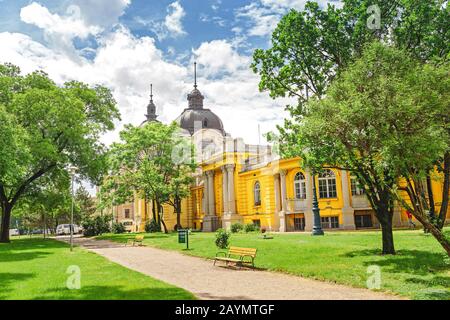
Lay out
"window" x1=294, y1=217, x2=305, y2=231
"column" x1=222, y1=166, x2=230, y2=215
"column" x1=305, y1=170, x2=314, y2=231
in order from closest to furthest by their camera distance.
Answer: "column" x1=305, y1=170, x2=314, y2=231 → "window" x1=294, y1=217, x2=305, y2=231 → "column" x1=222, y1=166, x2=230, y2=215

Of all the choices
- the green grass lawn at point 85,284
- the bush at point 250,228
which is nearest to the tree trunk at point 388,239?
the green grass lawn at point 85,284

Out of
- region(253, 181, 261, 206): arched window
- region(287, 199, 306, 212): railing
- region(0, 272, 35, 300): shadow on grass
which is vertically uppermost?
region(253, 181, 261, 206): arched window

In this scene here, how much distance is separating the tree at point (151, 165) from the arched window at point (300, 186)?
11.9 meters

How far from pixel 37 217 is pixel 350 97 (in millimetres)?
67185

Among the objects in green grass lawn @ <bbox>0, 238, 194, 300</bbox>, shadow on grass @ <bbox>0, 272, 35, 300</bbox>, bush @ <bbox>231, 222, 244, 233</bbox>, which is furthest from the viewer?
bush @ <bbox>231, 222, 244, 233</bbox>

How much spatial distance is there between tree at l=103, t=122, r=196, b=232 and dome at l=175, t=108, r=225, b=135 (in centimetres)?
1426

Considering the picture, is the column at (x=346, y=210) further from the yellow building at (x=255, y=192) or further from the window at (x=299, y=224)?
the window at (x=299, y=224)

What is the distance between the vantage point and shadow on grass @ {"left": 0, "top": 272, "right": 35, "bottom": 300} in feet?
36.3

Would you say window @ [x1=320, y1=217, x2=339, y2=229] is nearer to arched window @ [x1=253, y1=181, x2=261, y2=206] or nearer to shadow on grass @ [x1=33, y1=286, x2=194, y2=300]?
arched window @ [x1=253, y1=181, x2=261, y2=206]

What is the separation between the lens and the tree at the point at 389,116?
10.6 meters

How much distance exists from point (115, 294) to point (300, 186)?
26831mm

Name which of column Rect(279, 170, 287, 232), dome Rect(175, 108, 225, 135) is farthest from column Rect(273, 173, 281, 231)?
dome Rect(175, 108, 225, 135)

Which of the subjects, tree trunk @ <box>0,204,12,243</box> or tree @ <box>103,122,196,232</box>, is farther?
tree @ <box>103,122,196,232</box>

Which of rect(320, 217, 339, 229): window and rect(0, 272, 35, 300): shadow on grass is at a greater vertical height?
rect(320, 217, 339, 229): window
